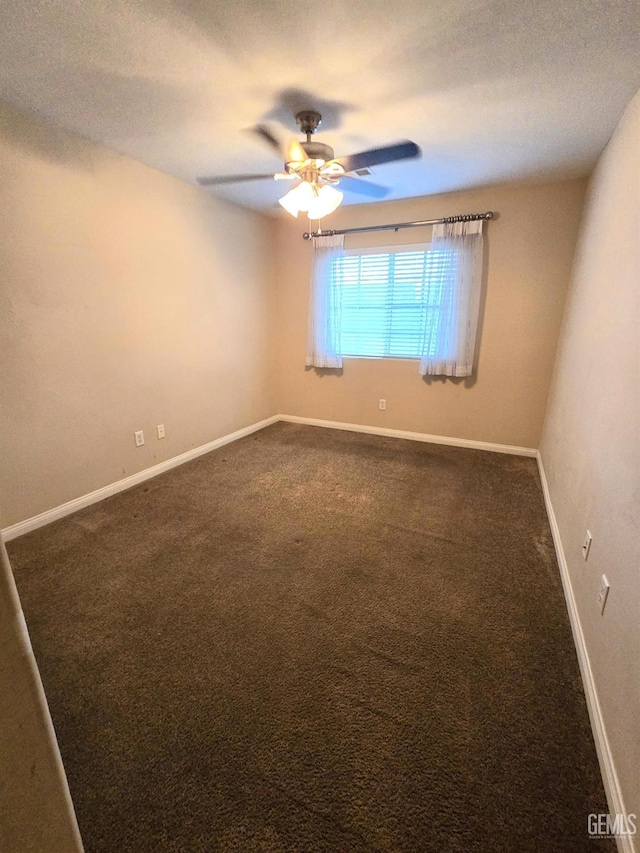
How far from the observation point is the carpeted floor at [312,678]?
3.21ft

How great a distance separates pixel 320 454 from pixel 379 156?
2.39 meters

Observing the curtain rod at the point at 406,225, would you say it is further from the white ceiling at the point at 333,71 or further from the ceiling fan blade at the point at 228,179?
the ceiling fan blade at the point at 228,179

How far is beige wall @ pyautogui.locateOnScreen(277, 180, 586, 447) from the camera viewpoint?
121 inches

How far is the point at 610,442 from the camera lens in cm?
145

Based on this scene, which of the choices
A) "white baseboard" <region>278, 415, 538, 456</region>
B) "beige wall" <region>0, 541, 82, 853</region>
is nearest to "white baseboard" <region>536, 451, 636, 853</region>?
"beige wall" <region>0, 541, 82, 853</region>

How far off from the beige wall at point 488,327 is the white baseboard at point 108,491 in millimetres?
1334

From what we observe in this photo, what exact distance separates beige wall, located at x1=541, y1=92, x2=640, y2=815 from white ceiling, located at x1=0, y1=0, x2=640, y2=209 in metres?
0.44

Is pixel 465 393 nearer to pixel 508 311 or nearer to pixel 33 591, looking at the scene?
pixel 508 311

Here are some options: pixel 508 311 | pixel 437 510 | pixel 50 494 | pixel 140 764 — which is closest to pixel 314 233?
pixel 508 311

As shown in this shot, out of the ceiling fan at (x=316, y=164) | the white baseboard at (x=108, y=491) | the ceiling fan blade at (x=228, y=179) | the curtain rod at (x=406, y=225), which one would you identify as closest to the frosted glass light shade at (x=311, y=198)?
the ceiling fan at (x=316, y=164)

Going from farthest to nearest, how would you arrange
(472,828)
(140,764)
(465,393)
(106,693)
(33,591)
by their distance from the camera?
1. (465,393)
2. (33,591)
3. (106,693)
4. (140,764)
5. (472,828)

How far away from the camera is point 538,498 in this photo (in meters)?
2.68

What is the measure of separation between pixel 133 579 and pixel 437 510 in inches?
75.2

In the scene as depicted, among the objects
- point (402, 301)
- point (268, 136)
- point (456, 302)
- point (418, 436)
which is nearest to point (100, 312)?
point (268, 136)
